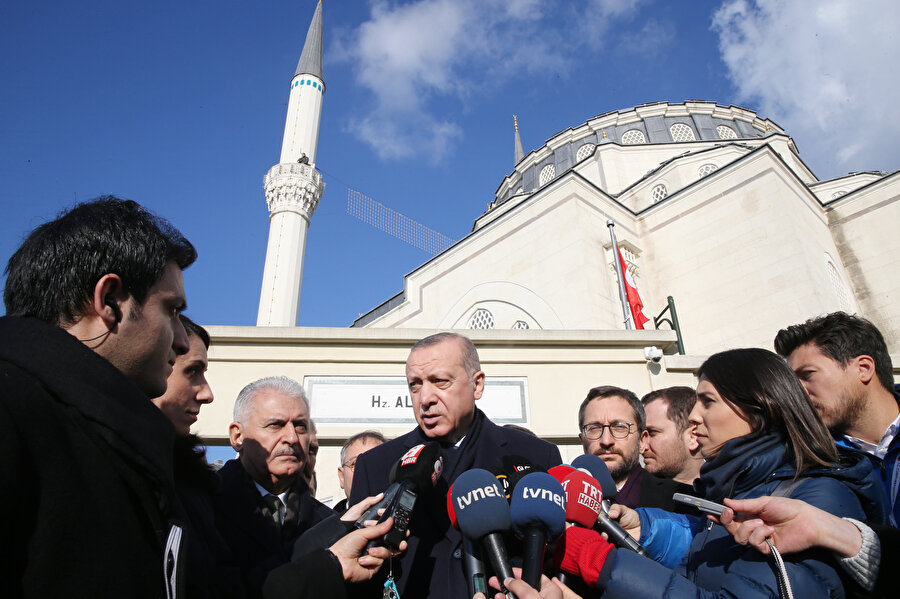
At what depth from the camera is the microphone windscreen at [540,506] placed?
1.66 meters

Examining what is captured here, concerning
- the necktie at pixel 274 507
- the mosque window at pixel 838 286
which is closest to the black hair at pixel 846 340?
the necktie at pixel 274 507

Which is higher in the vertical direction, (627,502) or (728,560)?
(627,502)

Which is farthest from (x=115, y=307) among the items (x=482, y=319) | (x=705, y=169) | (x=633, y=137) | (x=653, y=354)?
(x=633, y=137)

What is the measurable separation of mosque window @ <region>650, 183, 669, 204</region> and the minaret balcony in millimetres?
14045

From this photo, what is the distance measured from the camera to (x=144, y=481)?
1.17 meters

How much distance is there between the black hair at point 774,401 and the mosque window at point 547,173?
2990 centimetres

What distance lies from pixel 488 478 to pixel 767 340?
15.1 metres

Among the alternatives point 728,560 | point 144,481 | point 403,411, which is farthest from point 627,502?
point 403,411

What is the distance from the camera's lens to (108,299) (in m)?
1.36

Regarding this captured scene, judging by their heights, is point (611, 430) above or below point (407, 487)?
above

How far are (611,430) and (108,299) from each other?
2676 mm

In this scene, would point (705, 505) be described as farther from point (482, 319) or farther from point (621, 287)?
point (482, 319)

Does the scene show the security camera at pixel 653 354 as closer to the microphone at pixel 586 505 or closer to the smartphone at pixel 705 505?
the microphone at pixel 586 505

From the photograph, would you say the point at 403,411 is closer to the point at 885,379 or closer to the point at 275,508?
the point at 275,508
